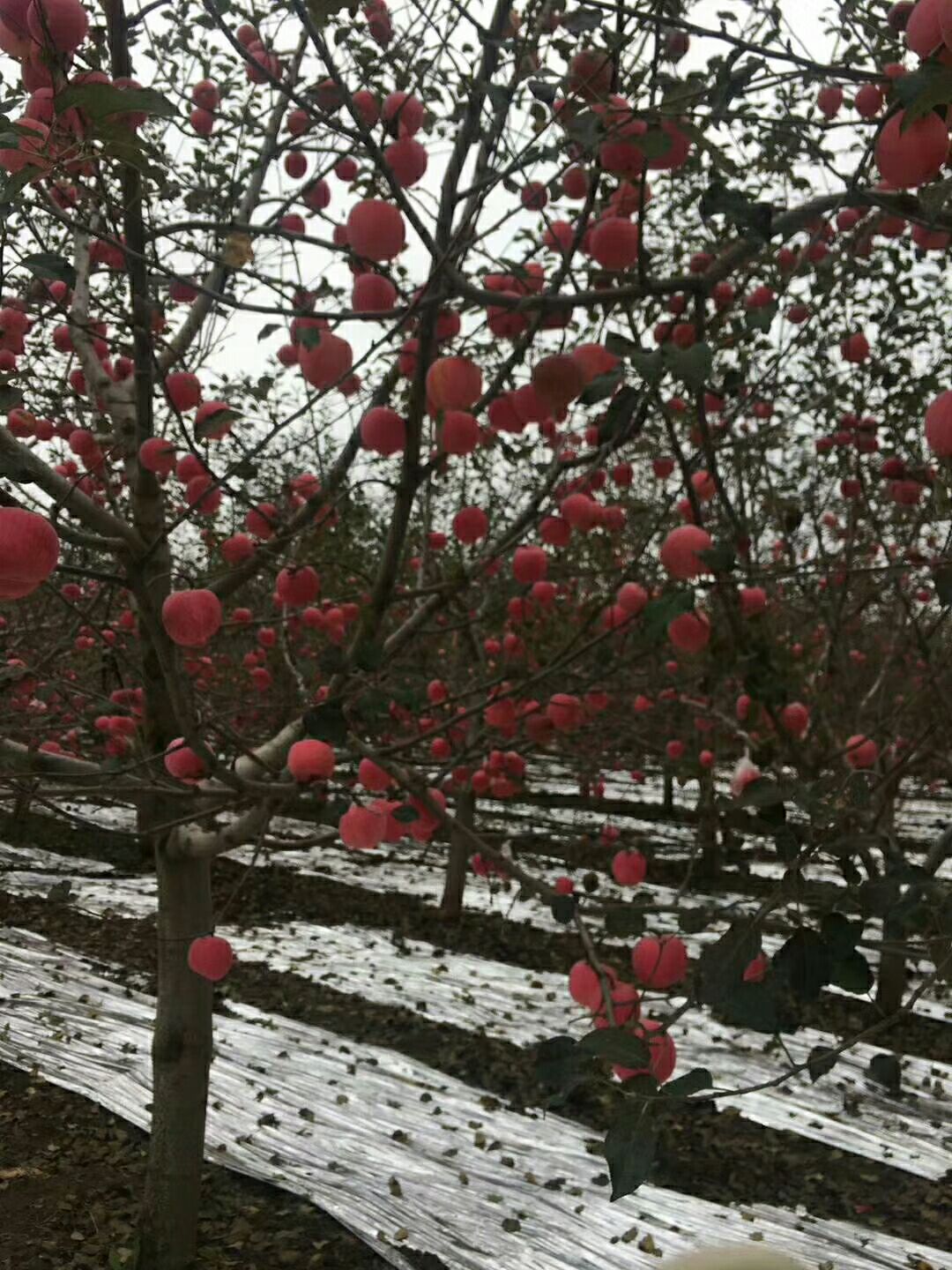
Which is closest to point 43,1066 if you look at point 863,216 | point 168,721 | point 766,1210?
point 168,721

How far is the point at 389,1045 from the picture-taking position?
5.24 meters

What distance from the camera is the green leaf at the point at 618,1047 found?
1274mm

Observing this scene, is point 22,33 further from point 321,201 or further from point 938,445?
point 321,201

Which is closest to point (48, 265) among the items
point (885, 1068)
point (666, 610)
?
point (666, 610)

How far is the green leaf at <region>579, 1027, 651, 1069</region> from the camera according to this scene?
127 centimetres

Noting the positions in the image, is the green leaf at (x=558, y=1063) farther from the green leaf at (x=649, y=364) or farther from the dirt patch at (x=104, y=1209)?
the dirt patch at (x=104, y=1209)

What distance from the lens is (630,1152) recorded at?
4.01 ft

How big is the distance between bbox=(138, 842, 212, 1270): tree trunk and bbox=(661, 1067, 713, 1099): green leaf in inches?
89.6

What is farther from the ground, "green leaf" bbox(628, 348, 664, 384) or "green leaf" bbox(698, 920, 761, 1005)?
"green leaf" bbox(628, 348, 664, 384)

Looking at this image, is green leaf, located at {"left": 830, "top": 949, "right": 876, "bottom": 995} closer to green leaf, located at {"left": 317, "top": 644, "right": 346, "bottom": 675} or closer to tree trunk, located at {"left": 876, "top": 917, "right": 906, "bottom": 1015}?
green leaf, located at {"left": 317, "top": 644, "right": 346, "bottom": 675}

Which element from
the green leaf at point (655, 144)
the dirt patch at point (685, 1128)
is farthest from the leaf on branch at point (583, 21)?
the dirt patch at point (685, 1128)

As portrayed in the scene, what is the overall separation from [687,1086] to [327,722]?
0.91 meters

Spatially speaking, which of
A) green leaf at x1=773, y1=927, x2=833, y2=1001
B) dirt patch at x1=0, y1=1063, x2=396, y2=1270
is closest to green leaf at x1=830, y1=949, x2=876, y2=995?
Answer: green leaf at x1=773, y1=927, x2=833, y2=1001

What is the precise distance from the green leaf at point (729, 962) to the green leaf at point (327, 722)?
0.77 meters
